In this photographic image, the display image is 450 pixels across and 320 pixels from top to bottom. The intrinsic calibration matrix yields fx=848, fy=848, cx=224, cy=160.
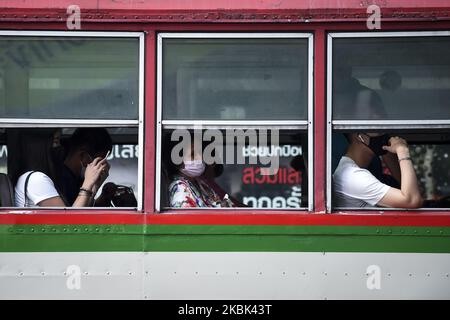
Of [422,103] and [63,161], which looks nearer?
[422,103]

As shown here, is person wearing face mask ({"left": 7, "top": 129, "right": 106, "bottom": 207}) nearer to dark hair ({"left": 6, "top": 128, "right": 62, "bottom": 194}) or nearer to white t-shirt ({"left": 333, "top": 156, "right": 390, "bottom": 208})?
dark hair ({"left": 6, "top": 128, "right": 62, "bottom": 194})

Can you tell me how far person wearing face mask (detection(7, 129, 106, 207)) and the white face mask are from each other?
19.0 inches

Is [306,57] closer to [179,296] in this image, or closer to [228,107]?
[228,107]

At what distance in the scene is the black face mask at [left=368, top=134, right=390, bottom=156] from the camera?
4.85 m

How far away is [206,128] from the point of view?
15.5ft

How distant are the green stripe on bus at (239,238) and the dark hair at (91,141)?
23.4 inches

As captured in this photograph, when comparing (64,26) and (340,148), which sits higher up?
(64,26)

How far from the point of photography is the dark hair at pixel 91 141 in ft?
16.2

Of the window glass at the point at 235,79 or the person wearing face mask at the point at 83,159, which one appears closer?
the window glass at the point at 235,79

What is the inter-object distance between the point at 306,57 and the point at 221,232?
42.3 inches

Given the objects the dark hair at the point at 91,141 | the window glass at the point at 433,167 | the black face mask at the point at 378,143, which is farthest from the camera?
the window glass at the point at 433,167

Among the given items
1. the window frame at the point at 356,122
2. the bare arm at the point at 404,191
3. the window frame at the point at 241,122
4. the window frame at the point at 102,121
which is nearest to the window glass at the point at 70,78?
the window frame at the point at 102,121

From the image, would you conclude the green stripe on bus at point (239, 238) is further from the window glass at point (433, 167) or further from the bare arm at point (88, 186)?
the window glass at point (433, 167)
